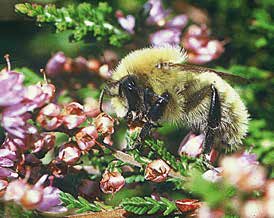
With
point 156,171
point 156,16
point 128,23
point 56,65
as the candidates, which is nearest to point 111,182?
point 156,171

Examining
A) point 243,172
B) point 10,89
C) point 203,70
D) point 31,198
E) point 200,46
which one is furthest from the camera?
point 200,46

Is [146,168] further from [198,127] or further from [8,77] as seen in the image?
[8,77]

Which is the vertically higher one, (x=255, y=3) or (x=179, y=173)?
(x=255, y=3)

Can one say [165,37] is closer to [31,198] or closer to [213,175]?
[213,175]

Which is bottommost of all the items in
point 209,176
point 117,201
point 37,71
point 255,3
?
point 117,201

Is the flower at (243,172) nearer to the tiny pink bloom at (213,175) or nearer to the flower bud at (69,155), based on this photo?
the tiny pink bloom at (213,175)

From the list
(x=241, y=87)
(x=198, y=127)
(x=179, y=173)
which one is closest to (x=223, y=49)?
(x=241, y=87)

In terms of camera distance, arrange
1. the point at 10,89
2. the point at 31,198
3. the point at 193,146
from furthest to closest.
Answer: the point at 193,146 < the point at 10,89 < the point at 31,198
